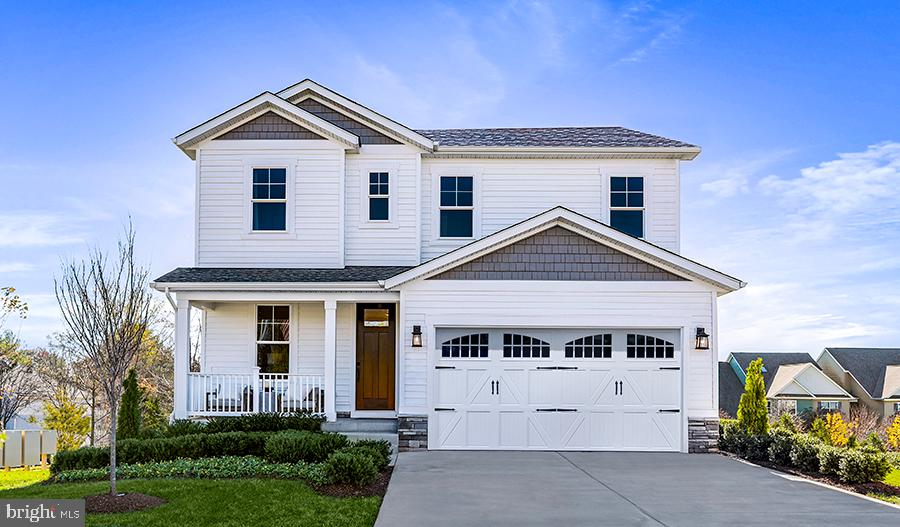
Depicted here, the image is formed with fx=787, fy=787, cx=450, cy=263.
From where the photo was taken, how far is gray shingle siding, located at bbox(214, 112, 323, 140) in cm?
1716

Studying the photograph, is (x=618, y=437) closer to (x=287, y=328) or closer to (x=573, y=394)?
(x=573, y=394)

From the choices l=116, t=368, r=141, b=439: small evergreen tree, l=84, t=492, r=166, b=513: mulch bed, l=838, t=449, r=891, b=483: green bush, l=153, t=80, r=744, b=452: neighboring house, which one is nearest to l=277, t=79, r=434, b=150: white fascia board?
l=153, t=80, r=744, b=452: neighboring house

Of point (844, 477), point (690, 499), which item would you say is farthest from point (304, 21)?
point (844, 477)

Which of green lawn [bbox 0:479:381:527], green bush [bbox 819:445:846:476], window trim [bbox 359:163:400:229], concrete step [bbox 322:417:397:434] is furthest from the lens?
window trim [bbox 359:163:400:229]

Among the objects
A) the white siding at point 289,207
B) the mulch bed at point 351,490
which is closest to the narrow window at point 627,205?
the white siding at point 289,207

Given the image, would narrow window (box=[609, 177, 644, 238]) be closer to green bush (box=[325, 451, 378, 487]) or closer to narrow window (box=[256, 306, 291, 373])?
narrow window (box=[256, 306, 291, 373])

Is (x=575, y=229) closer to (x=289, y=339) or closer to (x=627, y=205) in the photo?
(x=627, y=205)

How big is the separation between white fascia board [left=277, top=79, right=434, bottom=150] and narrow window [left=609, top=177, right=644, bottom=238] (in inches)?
167

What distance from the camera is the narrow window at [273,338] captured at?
1703 centimetres

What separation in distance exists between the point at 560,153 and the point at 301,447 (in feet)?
28.9

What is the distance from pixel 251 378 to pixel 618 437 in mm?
7534

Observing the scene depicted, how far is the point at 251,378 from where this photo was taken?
16391 mm

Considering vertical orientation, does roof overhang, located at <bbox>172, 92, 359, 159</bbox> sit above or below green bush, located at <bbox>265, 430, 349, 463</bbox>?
above

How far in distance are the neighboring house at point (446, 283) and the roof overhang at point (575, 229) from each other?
0.04 metres
